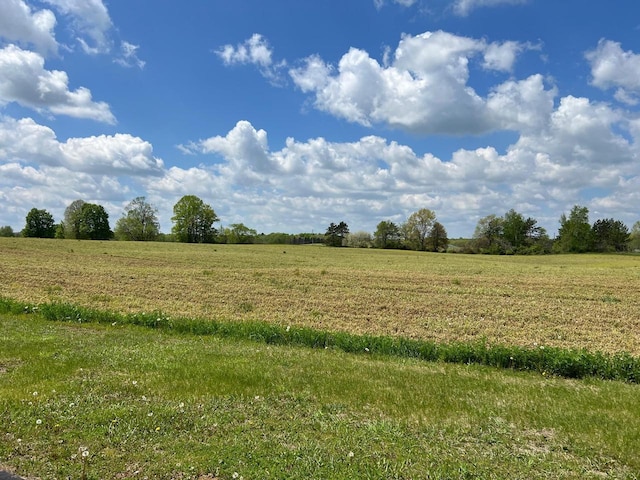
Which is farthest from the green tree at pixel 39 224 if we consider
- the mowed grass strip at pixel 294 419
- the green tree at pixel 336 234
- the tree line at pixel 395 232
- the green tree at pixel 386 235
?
the mowed grass strip at pixel 294 419

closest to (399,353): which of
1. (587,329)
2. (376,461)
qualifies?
(376,461)

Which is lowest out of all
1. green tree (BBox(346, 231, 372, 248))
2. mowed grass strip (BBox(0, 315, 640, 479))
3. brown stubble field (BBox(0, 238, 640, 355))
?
brown stubble field (BBox(0, 238, 640, 355))

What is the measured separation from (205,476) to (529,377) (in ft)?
23.1

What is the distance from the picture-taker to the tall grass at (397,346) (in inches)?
358

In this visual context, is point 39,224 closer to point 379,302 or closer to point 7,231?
point 7,231

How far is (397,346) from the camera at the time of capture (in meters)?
10.8

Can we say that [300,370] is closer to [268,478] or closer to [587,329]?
[268,478]

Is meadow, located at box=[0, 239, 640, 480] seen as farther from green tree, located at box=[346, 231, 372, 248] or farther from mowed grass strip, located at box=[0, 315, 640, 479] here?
green tree, located at box=[346, 231, 372, 248]

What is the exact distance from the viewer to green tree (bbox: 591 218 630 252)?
4208 inches

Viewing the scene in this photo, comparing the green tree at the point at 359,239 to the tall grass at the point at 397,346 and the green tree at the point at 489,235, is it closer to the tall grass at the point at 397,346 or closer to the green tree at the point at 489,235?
the green tree at the point at 489,235

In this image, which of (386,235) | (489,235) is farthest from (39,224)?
(489,235)

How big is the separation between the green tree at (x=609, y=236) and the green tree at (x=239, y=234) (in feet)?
300

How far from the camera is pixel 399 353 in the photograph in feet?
34.6

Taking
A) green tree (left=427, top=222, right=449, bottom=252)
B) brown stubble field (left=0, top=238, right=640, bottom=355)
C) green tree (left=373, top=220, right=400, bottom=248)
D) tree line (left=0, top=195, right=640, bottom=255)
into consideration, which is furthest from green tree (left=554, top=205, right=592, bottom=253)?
brown stubble field (left=0, top=238, right=640, bottom=355)
